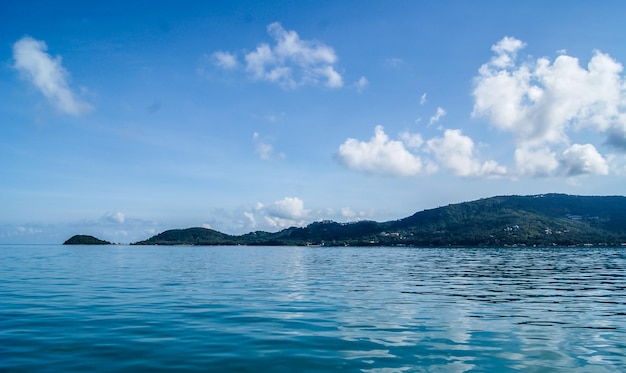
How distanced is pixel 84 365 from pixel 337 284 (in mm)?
33277

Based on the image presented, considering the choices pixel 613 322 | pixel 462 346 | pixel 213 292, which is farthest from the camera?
pixel 213 292

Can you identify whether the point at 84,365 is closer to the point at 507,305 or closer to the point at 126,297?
the point at 126,297

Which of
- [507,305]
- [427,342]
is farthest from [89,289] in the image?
[507,305]

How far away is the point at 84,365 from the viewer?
1619 centimetres

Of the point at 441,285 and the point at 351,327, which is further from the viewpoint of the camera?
the point at 441,285

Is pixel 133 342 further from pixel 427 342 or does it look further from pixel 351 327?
pixel 427 342

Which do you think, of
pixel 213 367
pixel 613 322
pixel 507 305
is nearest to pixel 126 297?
pixel 213 367

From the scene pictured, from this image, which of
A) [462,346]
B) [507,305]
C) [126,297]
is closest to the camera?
[462,346]

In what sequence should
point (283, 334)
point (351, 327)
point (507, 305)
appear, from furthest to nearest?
point (507, 305), point (351, 327), point (283, 334)

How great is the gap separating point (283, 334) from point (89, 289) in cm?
2790

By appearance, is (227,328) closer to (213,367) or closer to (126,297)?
(213,367)

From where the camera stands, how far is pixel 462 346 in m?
19.2

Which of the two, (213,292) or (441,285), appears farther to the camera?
(441,285)

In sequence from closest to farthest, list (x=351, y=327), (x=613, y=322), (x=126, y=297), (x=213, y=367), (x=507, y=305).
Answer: (x=213, y=367) < (x=351, y=327) < (x=613, y=322) < (x=507, y=305) < (x=126, y=297)
